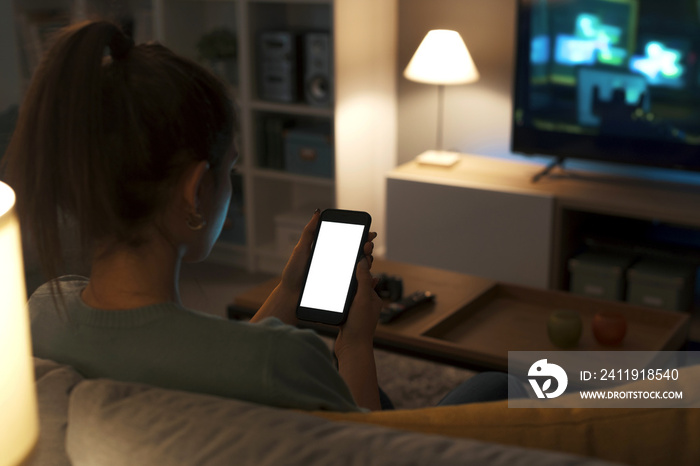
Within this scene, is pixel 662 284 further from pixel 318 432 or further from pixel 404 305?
pixel 318 432

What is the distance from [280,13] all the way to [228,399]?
311cm

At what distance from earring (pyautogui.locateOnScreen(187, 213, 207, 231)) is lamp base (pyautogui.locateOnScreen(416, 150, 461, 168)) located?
2510 millimetres

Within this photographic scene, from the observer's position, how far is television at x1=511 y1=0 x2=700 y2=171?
9.64 ft

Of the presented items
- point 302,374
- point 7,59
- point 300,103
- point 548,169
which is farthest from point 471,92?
point 302,374

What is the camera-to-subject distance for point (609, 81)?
310cm

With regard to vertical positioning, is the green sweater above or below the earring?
below

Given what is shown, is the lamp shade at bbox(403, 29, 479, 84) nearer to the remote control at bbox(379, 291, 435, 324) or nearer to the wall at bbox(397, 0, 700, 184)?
the wall at bbox(397, 0, 700, 184)

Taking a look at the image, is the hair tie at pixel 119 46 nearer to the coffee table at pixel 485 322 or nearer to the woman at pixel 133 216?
the woman at pixel 133 216

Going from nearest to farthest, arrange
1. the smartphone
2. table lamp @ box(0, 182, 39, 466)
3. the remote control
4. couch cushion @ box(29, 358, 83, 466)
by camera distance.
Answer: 1. table lamp @ box(0, 182, 39, 466)
2. couch cushion @ box(29, 358, 83, 466)
3. the smartphone
4. the remote control

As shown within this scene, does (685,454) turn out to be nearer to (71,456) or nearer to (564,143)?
(71,456)

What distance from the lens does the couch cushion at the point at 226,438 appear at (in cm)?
67

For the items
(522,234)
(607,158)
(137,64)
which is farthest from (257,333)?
(607,158)

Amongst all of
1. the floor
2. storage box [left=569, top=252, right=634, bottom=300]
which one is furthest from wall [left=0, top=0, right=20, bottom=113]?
storage box [left=569, top=252, right=634, bottom=300]

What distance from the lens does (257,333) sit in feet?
2.77
